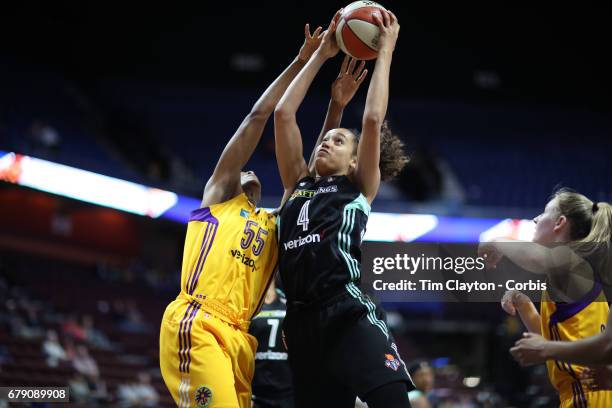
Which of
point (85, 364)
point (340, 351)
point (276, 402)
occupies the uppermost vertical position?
point (85, 364)

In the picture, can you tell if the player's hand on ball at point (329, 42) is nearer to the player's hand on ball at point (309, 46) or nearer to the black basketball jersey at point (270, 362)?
the player's hand on ball at point (309, 46)

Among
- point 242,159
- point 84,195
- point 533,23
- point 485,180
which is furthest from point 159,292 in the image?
point 242,159

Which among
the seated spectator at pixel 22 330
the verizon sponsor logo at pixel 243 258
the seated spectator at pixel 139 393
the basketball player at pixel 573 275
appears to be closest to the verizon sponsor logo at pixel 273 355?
the verizon sponsor logo at pixel 243 258

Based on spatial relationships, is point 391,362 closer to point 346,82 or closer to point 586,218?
point 586,218

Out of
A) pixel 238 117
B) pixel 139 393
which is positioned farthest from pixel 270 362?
pixel 238 117

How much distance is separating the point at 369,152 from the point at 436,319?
1926 centimetres

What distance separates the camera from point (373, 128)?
146 inches

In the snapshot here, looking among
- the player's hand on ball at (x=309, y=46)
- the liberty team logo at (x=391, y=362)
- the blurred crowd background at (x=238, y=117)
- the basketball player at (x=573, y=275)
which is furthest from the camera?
the blurred crowd background at (x=238, y=117)

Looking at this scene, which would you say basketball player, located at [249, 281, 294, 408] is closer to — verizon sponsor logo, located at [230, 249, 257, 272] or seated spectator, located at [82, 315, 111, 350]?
verizon sponsor logo, located at [230, 249, 257, 272]

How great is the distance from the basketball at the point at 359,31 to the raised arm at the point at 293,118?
0.29ft

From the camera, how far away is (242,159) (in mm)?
4102

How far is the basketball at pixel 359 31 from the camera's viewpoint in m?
4.06

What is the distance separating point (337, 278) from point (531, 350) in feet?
3.14

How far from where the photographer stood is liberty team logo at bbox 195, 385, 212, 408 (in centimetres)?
354
